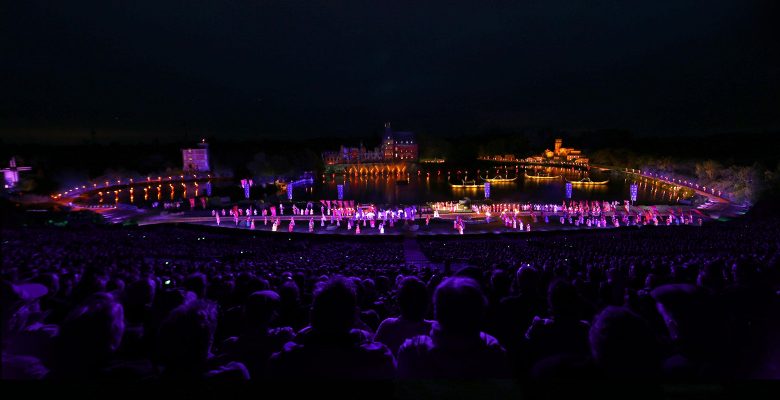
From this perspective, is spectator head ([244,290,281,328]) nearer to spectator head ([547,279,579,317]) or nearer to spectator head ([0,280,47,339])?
spectator head ([0,280,47,339])

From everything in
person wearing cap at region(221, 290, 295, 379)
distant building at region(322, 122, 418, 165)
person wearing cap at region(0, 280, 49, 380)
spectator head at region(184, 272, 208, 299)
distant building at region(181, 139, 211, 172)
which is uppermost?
distant building at region(322, 122, 418, 165)

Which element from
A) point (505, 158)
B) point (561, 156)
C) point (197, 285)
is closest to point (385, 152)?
point (505, 158)

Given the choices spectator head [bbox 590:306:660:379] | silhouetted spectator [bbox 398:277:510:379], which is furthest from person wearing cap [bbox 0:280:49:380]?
spectator head [bbox 590:306:660:379]

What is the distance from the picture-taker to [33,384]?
1.74m

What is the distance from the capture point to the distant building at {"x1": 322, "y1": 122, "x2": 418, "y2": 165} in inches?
4705

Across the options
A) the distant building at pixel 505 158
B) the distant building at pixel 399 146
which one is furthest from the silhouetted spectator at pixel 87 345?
the distant building at pixel 505 158

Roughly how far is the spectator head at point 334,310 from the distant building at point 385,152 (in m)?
116

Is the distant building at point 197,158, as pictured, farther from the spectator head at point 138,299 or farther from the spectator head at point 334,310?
the spectator head at point 334,310

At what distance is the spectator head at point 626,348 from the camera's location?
6.72ft

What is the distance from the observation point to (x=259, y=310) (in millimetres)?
3229

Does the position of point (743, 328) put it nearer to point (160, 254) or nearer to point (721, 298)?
point (721, 298)

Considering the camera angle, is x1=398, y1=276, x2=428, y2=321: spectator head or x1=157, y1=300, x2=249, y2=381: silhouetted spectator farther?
x1=398, y1=276, x2=428, y2=321: spectator head

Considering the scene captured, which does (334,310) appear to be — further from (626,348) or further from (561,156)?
(561,156)

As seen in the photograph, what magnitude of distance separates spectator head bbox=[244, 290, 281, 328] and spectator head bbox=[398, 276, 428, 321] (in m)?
0.98
